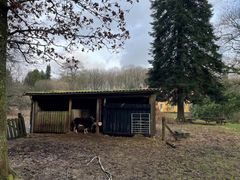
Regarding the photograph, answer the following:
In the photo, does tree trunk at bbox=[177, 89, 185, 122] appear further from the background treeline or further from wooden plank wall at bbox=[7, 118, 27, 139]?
the background treeline

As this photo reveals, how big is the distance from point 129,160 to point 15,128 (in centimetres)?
771

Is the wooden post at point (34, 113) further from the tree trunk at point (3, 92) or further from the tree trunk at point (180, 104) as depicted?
Result: the tree trunk at point (180, 104)

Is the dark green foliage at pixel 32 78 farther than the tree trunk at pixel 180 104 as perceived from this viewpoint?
Yes

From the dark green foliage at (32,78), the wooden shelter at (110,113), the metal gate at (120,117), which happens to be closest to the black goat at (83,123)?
the wooden shelter at (110,113)

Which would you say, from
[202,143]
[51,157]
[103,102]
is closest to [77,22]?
[51,157]

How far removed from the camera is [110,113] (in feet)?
51.9

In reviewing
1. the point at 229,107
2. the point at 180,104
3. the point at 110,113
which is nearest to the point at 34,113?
the point at 110,113

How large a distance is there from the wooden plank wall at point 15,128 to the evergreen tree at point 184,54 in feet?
40.1

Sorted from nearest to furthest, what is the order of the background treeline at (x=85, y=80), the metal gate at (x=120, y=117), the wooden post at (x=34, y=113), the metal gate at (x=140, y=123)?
1. the metal gate at (x=140, y=123)
2. the metal gate at (x=120, y=117)
3. the wooden post at (x=34, y=113)
4. the background treeline at (x=85, y=80)

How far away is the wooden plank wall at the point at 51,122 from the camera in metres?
16.4

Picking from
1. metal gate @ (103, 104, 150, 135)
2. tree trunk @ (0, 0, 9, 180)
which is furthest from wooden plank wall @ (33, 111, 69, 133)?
tree trunk @ (0, 0, 9, 180)

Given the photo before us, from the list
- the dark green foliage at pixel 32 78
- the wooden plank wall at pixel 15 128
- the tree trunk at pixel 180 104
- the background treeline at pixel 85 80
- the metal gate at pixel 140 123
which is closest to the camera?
the wooden plank wall at pixel 15 128

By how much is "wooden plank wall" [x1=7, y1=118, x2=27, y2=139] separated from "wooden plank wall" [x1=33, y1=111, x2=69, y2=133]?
2.08 m

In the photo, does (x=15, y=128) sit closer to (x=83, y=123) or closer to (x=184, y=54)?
(x=83, y=123)
